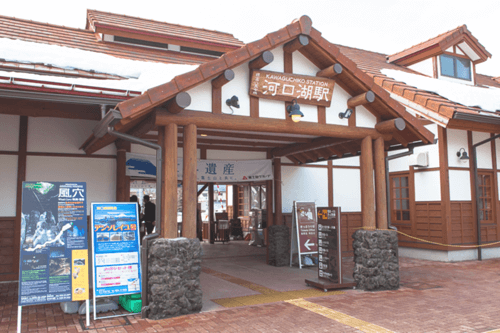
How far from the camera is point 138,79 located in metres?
7.48

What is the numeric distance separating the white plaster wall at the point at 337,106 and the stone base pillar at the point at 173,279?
3231 mm

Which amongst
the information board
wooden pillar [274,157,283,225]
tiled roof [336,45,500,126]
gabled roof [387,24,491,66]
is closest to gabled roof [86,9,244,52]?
tiled roof [336,45,500,126]

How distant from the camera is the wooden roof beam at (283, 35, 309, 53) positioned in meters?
6.45

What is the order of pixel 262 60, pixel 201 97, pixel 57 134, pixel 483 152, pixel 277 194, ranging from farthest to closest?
pixel 483 152 → pixel 277 194 → pixel 57 134 → pixel 262 60 → pixel 201 97

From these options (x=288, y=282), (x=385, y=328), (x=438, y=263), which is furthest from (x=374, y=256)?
(x=438, y=263)

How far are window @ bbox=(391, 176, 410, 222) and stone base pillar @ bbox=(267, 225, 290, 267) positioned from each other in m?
3.65

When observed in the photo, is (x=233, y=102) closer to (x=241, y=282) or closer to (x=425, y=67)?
(x=241, y=282)

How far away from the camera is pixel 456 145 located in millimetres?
10531

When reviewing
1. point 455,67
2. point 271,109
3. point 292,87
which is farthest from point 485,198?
point 271,109

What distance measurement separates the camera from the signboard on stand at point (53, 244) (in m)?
4.88

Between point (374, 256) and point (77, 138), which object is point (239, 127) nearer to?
point (374, 256)

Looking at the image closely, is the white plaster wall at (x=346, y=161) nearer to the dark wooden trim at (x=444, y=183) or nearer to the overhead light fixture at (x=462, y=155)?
the dark wooden trim at (x=444, y=183)

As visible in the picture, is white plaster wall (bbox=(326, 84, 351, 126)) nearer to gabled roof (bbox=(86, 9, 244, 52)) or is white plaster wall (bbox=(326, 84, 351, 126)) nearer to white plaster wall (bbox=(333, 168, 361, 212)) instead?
white plaster wall (bbox=(333, 168, 361, 212))

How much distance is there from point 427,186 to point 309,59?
551 centimetres
